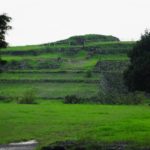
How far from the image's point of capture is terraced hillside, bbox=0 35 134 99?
255 ft

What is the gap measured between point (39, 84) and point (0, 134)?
171 ft

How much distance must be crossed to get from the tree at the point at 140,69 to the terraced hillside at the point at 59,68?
33.6ft

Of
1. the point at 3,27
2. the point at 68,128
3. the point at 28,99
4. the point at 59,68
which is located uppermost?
the point at 3,27

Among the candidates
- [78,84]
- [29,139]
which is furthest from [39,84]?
[29,139]

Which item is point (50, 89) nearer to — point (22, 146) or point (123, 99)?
point (123, 99)

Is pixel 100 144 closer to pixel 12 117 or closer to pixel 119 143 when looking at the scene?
pixel 119 143

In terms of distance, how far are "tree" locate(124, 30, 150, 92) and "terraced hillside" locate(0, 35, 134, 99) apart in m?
10.2

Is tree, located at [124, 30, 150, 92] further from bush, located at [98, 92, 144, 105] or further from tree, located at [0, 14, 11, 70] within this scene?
tree, located at [0, 14, 11, 70]

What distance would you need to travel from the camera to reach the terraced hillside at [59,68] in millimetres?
77875

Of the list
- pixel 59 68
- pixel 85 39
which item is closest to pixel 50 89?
pixel 59 68

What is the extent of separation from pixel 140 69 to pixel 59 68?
31.5 meters

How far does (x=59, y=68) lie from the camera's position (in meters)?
91.9

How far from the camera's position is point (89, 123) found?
110 feet

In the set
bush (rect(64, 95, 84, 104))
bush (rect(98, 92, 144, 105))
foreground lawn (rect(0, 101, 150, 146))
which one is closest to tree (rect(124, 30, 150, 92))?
bush (rect(98, 92, 144, 105))
